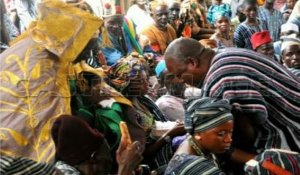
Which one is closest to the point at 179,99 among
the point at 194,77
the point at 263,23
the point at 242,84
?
the point at 194,77

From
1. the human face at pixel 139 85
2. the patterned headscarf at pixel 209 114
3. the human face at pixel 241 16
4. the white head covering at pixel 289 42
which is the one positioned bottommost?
the human face at pixel 241 16

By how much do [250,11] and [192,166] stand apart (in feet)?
14.5

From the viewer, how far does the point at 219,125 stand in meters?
2.65

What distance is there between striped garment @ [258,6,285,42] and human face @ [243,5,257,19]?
0.33m

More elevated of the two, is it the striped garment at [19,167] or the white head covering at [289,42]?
the striped garment at [19,167]

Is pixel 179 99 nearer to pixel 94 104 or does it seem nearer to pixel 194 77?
pixel 94 104

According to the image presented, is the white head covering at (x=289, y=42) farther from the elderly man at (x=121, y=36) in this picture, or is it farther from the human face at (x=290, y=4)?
the human face at (x=290, y=4)

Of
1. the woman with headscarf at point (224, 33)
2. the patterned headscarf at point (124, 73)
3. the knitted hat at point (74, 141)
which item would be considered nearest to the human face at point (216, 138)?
the knitted hat at point (74, 141)

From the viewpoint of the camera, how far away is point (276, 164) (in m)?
2.36

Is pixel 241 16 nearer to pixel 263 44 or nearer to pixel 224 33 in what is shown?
pixel 224 33

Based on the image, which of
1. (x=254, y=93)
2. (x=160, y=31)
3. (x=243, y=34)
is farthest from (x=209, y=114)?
(x=160, y=31)

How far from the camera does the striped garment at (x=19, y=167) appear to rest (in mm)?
1890

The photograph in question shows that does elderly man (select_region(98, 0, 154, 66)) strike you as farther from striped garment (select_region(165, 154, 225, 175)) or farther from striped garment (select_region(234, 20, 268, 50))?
striped garment (select_region(165, 154, 225, 175))

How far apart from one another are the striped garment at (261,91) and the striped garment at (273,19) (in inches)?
161
